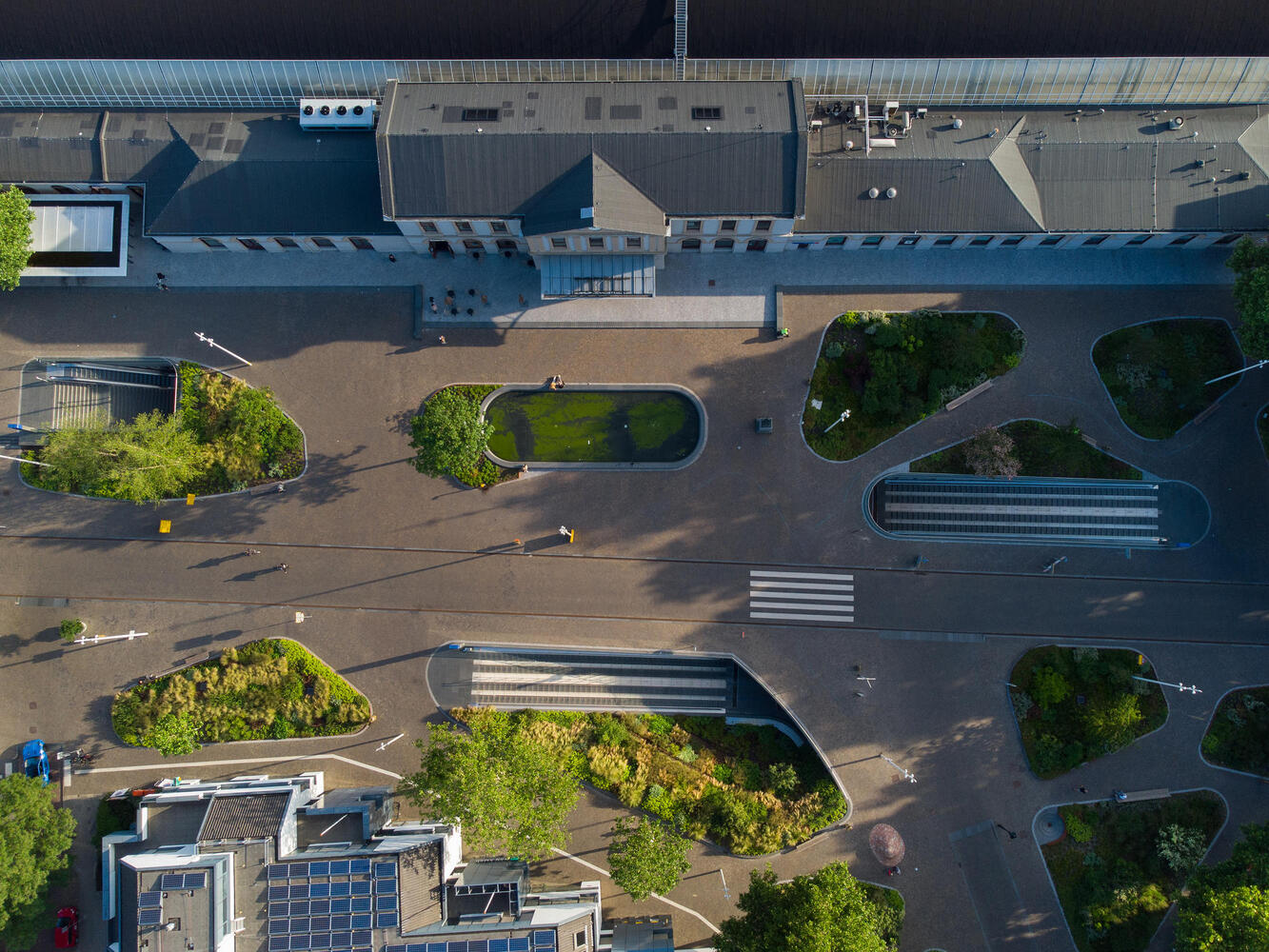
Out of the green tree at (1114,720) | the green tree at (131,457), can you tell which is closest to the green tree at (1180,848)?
the green tree at (1114,720)

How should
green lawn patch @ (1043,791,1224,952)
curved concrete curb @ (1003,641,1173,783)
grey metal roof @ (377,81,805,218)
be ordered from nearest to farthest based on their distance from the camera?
grey metal roof @ (377,81,805,218)
green lawn patch @ (1043,791,1224,952)
curved concrete curb @ (1003,641,1173,783)

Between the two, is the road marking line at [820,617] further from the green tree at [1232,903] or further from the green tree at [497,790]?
the green tree at [1232,903]

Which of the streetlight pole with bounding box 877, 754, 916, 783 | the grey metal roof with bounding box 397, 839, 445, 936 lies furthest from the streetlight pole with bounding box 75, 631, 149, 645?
the streetlight pole with bounding box 877, 754, 916, 783

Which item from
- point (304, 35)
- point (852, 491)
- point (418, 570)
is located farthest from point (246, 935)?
point (304, 35)

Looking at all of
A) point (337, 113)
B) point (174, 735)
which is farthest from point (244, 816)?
point (337, 113)

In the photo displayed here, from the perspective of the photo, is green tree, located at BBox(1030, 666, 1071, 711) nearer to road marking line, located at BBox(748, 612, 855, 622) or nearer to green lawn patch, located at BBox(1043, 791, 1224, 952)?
green lawn patch, located at BBox(1043, 791, 1224, 952)

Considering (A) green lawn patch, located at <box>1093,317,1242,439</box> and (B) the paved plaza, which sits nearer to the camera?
(B) the paved plaza
